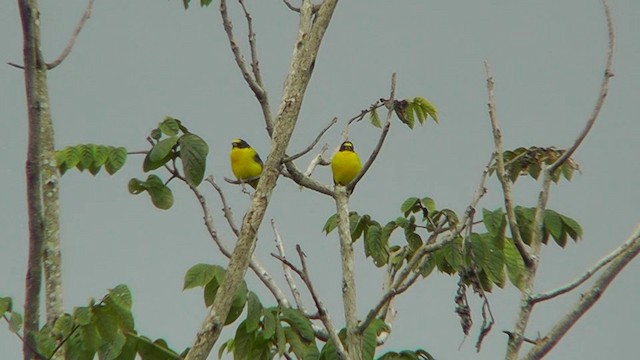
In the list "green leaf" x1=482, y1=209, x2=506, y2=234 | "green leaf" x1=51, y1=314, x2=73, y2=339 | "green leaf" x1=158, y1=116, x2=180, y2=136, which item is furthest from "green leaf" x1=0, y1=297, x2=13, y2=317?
"green leaf" x1=482, y1=209, x2=506, y2=234

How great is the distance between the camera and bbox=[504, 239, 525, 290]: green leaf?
11.1 ft

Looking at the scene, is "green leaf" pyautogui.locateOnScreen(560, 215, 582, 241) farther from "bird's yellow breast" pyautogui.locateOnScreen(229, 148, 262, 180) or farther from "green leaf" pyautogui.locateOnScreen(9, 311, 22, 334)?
"bird's yellow breast" pyautogui.locateOnScreen(229, 148, 262, 180)

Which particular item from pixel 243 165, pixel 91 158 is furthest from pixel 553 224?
pixel 243 165

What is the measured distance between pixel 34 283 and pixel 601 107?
155cm

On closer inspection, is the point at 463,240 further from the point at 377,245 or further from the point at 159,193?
the point at 159,193

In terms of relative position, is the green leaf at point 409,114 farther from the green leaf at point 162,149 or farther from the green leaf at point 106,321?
the green leaf at point 106,321

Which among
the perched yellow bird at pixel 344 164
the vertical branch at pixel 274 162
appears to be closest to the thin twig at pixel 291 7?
the vertical branch at pixel 274 162

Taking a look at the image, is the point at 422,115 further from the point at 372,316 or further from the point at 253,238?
the point at 253,238

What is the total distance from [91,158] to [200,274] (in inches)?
26.3

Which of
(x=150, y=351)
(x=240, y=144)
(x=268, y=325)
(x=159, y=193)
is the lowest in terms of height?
(x=150, y=351)

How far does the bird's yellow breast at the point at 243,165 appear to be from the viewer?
5.41 m

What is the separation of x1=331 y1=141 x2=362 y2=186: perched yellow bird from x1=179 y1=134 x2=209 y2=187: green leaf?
147cm

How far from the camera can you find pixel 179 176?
3633 mm

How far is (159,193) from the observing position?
365 cm
